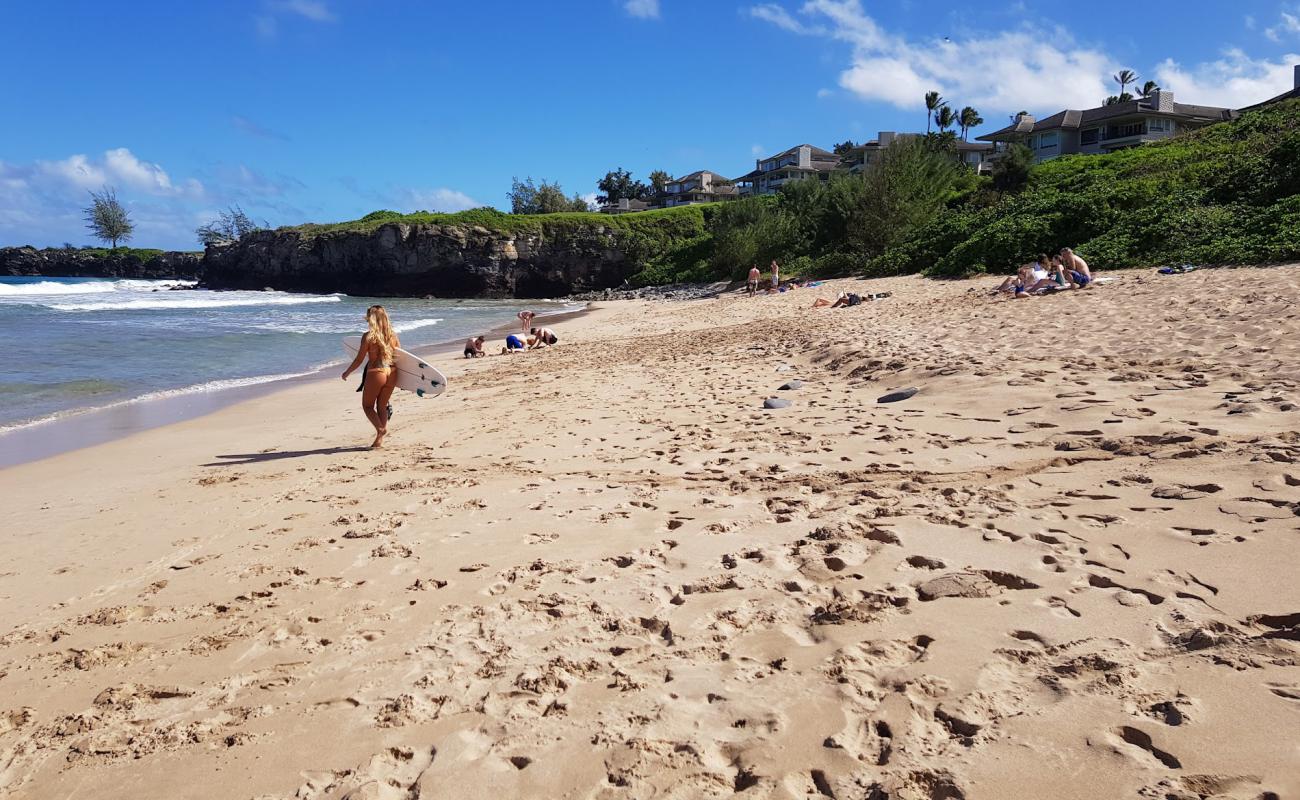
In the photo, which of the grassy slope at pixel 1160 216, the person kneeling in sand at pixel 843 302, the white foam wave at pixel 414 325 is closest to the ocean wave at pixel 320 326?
the white foam wave at pixel 414 325

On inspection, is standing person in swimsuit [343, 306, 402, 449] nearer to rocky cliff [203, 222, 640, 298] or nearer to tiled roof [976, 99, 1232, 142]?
rocky cliff [203, 222, 640, 298]

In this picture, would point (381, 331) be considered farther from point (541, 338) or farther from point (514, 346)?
point (541, 338)

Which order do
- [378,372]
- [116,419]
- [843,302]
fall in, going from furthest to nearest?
[843,302] → [116,419] → [378,372]

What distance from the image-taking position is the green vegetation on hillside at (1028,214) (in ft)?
58.5

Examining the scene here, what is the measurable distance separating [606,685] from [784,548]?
147 centimetres

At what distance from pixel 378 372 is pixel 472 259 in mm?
56536

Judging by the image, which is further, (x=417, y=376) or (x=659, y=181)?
(x=659, y=181)

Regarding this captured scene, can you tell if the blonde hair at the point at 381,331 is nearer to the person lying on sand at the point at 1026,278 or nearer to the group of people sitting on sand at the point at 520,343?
the group of people sitting on sand at the point at 520,343

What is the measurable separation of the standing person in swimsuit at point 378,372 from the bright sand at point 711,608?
60 centimetres

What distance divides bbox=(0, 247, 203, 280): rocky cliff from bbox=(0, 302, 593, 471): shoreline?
9804 cm

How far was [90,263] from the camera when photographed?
101250 millimetres

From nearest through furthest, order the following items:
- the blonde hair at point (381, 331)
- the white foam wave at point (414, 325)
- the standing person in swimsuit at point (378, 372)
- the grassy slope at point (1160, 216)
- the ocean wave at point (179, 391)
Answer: the standing person in swimsuit at point (378, 372) → the blonde hair at point (381, 331) → the ocean wave at point (179, 391) → the grassy slope at point (1160, 216) → the white foam wave at point (414, 325)

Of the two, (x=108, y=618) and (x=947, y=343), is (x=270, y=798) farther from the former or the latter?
(x=947, y=343)

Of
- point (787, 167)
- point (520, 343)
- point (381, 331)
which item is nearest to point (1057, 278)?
point (520, 343)
